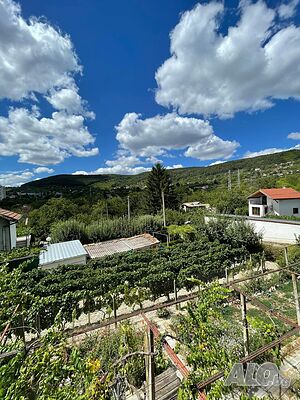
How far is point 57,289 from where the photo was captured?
8.30 meters

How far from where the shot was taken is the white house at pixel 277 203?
26703mm

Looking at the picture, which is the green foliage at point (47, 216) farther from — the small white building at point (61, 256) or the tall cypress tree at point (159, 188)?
the small white building at point (61, 256)

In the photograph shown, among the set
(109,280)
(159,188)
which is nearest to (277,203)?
(159,188)

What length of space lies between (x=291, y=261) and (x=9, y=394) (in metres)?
13.7

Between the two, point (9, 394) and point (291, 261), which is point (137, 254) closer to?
point (291, 261)

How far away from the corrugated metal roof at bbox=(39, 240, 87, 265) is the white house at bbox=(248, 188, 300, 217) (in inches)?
940

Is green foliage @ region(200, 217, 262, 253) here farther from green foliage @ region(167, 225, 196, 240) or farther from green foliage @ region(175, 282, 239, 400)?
green foliage @ region(175, 282, 239, 400)

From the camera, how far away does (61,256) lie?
13.0m

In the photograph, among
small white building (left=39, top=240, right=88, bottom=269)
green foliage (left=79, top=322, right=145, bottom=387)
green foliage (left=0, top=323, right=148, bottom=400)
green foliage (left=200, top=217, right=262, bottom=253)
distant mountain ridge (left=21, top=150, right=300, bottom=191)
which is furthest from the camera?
distant mountain ridge (left=21, top=150, right=300, bottom=191)

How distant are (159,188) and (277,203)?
1683cm

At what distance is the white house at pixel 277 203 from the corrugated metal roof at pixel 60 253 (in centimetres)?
2387

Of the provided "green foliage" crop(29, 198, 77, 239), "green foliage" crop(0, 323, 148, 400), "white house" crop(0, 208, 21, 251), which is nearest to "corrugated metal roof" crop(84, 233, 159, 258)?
"white house" crop(0, 208, 21, 251)

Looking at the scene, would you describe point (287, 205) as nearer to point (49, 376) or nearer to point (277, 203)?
point (277, 203)

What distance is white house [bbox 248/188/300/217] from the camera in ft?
87.6
